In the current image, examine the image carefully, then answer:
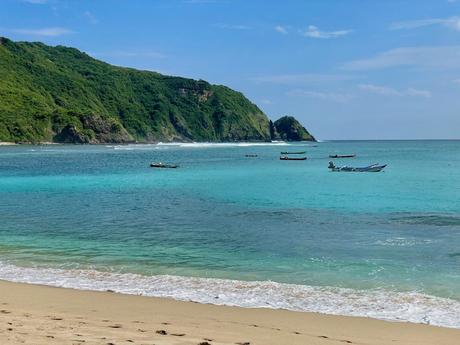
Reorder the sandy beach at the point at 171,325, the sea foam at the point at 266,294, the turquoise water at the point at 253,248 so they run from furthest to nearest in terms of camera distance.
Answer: the turquoise water at the point at 253,248, the sea foam at the point at 266,294, the sandy beach at the point at 171,325

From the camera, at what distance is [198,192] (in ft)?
125

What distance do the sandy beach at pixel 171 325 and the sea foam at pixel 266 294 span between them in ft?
1.73

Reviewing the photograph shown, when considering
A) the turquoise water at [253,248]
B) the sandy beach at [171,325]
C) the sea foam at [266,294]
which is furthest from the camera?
the turquoise water at [253,248]

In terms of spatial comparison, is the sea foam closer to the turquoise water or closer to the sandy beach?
the turquoise water

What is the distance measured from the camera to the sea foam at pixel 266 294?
10312 mm

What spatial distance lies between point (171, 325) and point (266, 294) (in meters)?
3.37

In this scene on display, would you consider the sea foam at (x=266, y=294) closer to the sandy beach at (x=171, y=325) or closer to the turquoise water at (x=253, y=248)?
the turquoise water at (x=253, y=248)

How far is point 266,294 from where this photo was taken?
11688mm

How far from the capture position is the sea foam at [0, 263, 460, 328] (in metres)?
10.3

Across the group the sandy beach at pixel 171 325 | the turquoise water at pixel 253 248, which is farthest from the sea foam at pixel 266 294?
the sandy beach at pixel 171 325

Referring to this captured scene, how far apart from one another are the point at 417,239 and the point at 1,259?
14.7 metres

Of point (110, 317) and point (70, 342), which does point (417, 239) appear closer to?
point (110, 317)

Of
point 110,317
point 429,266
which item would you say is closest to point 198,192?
point 429,266

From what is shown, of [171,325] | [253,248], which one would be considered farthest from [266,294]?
[253,248]
